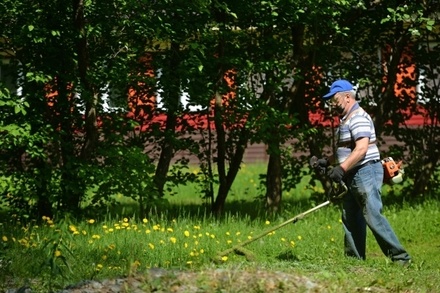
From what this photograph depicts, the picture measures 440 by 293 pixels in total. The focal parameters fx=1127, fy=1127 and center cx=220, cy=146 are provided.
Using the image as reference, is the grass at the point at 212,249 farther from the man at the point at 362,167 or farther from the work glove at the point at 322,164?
the work glove at the point at 322,164

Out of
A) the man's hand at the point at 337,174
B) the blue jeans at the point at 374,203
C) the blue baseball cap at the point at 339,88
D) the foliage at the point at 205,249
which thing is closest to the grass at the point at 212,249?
the foliage at the point at 205,249

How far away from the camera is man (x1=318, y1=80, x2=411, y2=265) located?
10.2 meters

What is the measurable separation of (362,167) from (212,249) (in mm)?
1678

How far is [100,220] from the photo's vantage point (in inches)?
513

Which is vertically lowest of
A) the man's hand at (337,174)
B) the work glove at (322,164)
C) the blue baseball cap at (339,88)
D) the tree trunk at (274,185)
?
the tree trunk at (274,185)

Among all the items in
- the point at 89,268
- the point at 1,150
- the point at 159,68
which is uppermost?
the point at 159,68

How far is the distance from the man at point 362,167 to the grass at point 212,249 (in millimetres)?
222

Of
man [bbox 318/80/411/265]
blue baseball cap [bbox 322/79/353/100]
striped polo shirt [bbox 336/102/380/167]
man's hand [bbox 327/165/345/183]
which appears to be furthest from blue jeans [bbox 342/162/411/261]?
blue baseball cap [bbox 322/79/353/100]

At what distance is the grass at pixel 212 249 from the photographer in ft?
28.1

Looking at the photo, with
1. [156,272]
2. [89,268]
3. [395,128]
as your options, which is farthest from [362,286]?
[395,128]

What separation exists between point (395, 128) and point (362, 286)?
26.4 ft

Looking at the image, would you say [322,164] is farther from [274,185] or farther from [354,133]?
[274,185]

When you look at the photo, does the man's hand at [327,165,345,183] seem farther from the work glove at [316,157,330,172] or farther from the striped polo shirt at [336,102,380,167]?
the work glove at [316,157,330,172]

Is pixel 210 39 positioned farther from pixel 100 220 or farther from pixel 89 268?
pixel 89 268
